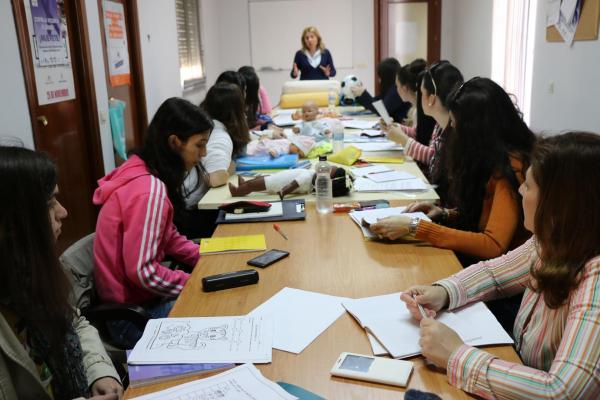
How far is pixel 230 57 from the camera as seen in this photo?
27.5ft

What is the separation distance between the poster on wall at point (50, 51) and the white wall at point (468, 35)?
14.9ft

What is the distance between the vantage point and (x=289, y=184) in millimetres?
2469

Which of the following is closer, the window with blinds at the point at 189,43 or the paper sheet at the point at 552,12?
the paper sheet at the point at 552,12

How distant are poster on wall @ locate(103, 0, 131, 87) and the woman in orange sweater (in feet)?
9.92

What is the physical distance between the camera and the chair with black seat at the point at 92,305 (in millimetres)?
1653

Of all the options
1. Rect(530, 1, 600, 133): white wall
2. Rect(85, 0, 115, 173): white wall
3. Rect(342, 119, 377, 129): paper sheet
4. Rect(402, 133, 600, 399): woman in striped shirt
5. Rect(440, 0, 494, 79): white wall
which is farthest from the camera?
Rect(440, 0, 494, 79): white wall

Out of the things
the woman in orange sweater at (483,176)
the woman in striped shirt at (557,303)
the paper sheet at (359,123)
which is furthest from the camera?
the paper sheet at (359,123)

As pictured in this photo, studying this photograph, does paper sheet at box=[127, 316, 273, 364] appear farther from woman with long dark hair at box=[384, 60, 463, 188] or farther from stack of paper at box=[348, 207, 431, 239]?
woman with long dark hair at box=[384, 60, 463, 188]

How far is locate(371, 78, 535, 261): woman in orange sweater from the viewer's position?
1.80m

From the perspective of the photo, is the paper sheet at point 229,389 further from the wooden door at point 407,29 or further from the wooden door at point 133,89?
the wooden door at point 407,29

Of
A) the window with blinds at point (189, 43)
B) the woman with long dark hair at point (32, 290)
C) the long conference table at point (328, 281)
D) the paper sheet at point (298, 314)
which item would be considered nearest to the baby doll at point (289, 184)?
the long conference table at point (328, 281)

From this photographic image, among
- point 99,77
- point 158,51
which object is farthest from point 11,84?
point 158,51

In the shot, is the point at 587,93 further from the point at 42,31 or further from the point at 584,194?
the point at 42,31

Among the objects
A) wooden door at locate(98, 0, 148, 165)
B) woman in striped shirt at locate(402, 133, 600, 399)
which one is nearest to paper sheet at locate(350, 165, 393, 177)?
woman in striped shirt at locate(402, 133, 600, 399)
